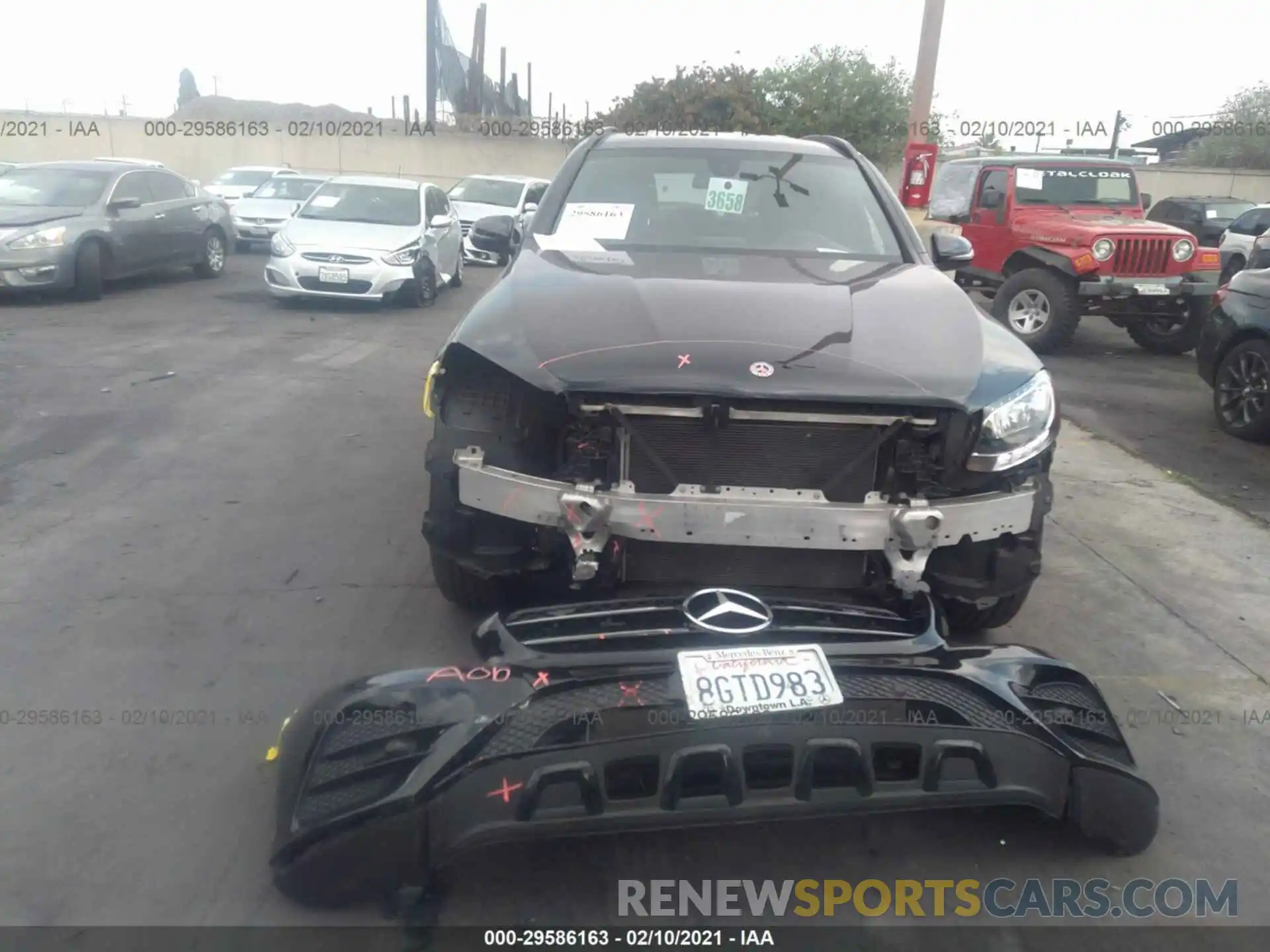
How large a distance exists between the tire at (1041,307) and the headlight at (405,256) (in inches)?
265

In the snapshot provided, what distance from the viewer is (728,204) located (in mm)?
4531

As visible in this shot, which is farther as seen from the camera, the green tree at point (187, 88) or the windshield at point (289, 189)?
the green tree at point (187, 88)

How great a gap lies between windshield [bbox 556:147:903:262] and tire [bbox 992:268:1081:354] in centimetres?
694

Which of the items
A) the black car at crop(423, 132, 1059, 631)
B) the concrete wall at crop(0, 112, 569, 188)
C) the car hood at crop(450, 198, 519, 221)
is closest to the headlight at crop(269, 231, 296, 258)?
the car hood at crop(450, 198, 519, 221)

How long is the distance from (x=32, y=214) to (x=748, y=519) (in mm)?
11554

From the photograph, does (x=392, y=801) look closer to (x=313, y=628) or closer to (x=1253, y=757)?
(x=313, y=628)

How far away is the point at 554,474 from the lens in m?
3.03

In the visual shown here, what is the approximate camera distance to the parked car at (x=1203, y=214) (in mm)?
17781

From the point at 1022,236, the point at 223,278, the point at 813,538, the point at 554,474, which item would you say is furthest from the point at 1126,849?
the point at 223,278

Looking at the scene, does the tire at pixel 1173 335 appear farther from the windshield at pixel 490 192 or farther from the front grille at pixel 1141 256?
the windshield at pixel 490 192

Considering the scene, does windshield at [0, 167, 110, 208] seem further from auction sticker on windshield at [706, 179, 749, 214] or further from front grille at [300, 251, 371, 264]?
auction sticker on windshield at [706, 179, 749, 214]

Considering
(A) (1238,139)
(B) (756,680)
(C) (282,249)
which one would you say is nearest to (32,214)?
(C) (282,249)

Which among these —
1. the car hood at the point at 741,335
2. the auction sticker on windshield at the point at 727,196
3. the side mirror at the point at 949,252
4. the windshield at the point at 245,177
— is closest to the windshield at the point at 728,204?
the auction sticker on windshield at the point at 727,196

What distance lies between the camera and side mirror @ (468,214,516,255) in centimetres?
505
